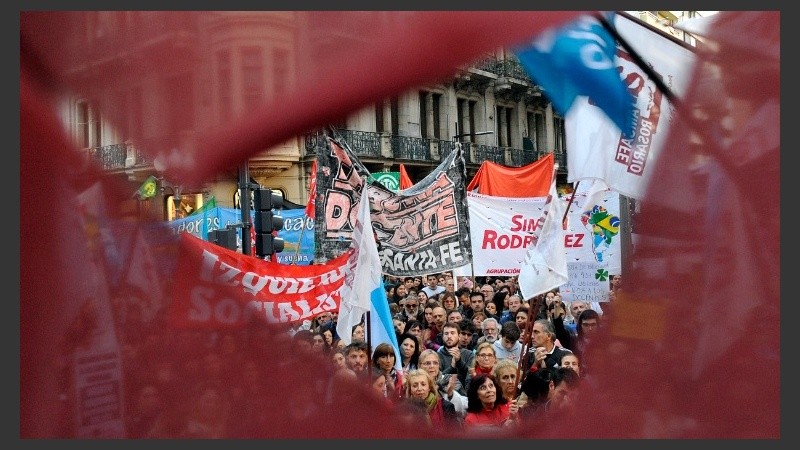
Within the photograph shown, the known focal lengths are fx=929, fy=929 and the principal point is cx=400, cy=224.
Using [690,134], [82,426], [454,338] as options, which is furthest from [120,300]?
[454,338]

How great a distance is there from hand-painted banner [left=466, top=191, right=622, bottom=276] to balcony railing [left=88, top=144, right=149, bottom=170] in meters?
9.11

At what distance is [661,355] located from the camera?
3.07 meters

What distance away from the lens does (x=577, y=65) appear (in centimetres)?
388

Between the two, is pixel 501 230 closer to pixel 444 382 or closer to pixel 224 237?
pixel 224 237

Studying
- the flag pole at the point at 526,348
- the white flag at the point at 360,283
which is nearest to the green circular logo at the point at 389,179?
the flag pole at the point at 526,348

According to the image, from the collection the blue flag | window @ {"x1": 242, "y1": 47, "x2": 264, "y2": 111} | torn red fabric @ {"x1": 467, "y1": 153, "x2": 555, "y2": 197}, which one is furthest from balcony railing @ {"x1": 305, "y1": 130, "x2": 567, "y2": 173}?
window @ {"x1": 242, "y1": 47, "x2": 264, "y2": 111}

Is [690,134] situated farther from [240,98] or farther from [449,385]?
[449,385]

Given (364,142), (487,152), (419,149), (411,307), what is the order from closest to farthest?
(411,307)
(364,142)
(419,149)
(487,152)

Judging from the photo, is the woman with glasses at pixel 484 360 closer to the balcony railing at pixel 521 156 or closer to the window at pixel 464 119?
the window at pixel 464 119

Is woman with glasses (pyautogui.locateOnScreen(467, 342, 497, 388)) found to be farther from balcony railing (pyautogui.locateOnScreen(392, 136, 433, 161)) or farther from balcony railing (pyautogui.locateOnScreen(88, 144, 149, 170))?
balcony railing (pyautogui.locateOnScreen(392, 136, 433, 161))

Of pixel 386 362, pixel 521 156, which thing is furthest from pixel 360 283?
pixel 521 156

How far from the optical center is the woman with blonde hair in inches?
243

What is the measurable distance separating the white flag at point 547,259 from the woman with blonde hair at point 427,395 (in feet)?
4.16

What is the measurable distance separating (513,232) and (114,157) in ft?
30.8
